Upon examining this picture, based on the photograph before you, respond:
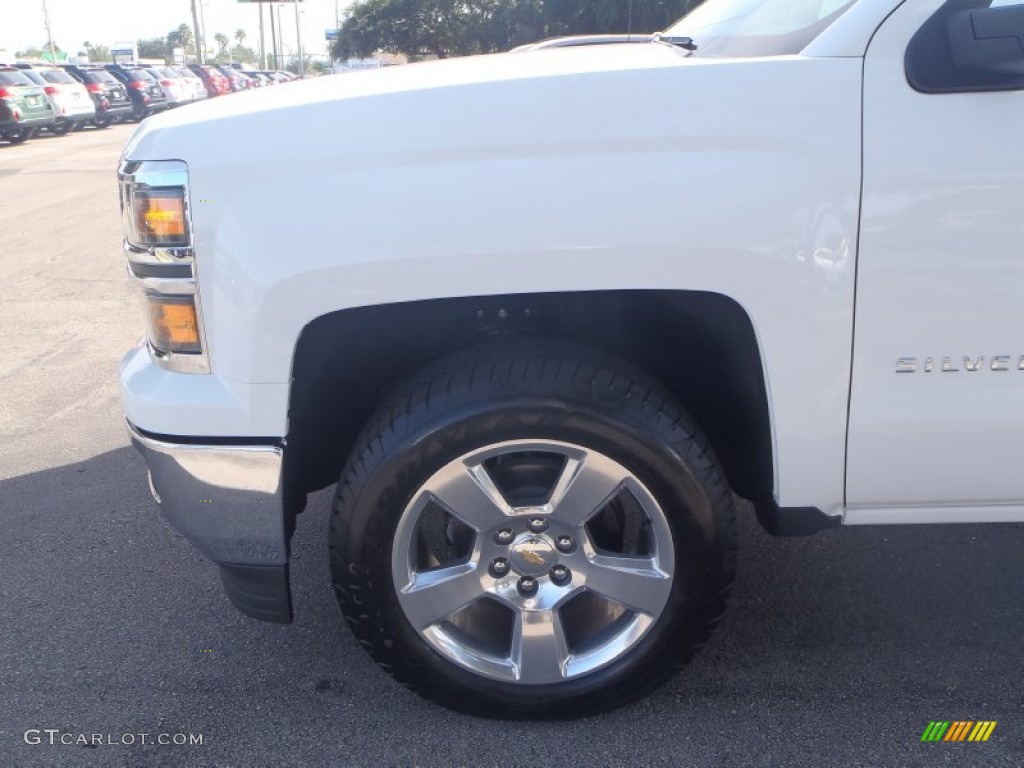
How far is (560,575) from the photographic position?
2408 mm

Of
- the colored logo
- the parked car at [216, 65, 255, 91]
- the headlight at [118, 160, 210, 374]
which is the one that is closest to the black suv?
the parked car at [216, 65, 255, 91]

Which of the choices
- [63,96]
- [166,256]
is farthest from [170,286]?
[63,96]

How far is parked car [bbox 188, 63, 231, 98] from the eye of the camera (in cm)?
3734

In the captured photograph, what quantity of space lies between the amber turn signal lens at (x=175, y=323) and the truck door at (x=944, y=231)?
1.56 metres

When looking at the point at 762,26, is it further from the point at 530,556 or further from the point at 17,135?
the point at 17,135

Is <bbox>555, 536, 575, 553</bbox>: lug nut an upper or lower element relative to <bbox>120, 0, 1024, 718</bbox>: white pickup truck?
lower

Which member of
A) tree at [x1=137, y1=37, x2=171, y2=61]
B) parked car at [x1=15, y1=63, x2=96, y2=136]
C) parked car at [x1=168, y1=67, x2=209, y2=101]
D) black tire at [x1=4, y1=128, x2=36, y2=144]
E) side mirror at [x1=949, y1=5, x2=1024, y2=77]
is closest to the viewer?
side mirror at [x1=949, y1=5, x2=1024, y2=77]

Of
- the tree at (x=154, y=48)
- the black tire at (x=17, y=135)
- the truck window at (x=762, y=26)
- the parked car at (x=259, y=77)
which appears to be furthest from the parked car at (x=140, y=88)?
the tree at (x=154, y=48)

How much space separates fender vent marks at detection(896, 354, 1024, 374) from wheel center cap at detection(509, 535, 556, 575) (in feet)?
3.14

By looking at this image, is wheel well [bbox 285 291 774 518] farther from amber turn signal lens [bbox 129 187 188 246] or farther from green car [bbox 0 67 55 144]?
green car [bbox 0 67 55 144]

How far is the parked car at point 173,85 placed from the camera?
3124 cm

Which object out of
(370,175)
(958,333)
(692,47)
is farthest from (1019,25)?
(370,175)

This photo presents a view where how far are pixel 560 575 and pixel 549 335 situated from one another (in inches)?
25.4

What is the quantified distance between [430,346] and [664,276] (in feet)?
2.48
